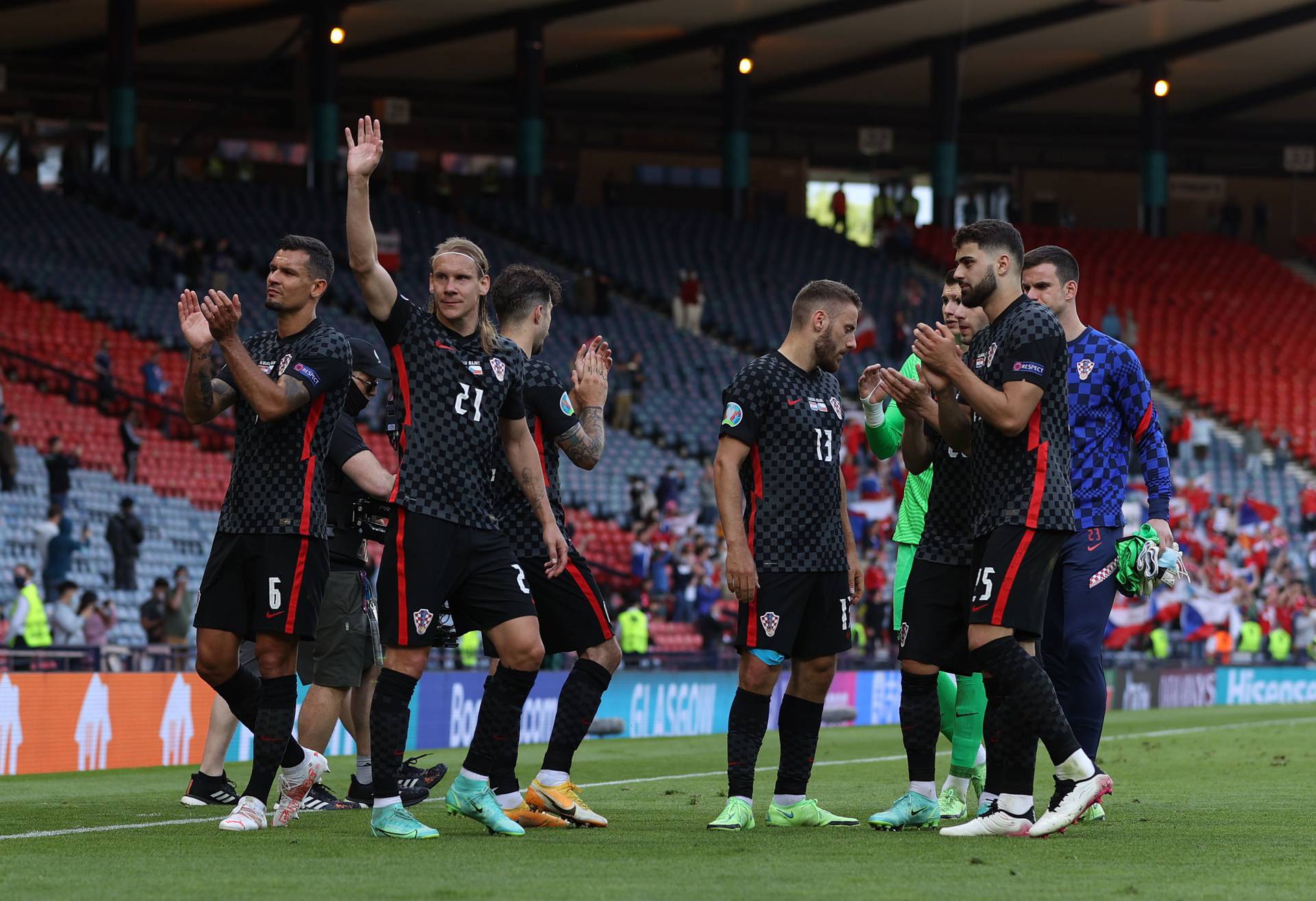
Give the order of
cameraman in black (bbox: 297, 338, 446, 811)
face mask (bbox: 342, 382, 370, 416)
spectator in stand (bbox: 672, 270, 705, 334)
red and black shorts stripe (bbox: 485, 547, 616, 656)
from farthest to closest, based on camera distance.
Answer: spectator in stand (bbox: 672, 270, 705, 334), face mask (bbox: 342, 382, 370, 416), cameraman in black (bbox: 297, 338, 446, 811), red and black shorts stripe (bbox: 485, 547, 616, 656)

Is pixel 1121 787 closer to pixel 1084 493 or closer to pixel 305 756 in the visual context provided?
pixel 1084 493

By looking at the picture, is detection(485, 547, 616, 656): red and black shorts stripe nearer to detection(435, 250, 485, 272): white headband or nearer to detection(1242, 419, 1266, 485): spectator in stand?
detection(435, 250, 485, 272): white headband

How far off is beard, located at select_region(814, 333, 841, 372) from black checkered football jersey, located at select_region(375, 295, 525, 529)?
1.40 metres

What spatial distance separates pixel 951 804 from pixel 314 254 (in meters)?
3.78

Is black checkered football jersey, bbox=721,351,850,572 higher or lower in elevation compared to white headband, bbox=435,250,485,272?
lower

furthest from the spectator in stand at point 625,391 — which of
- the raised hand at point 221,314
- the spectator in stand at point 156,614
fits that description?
the raised hand at point 221,314

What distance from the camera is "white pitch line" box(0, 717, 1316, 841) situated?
7.86 metres

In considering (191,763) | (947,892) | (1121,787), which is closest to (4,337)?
(191,763)

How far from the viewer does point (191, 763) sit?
14.8 m

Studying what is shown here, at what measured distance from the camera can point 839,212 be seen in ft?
156

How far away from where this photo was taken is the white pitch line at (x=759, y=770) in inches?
309

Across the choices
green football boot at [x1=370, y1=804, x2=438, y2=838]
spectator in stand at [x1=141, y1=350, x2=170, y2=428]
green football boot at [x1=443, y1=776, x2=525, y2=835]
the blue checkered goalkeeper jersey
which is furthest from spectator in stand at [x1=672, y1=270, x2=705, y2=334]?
green football boot at [x1=370, y1=804, x2=438, y2=838]

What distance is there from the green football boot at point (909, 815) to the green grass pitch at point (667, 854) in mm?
172

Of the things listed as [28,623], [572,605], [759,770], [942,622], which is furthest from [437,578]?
[28,623]
